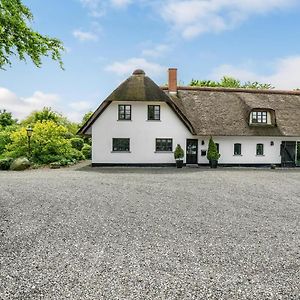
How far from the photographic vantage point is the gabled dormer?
29188mm

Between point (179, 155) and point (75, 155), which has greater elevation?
point (179, 155)

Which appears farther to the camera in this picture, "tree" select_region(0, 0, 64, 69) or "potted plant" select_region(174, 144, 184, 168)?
"potted plant" select_region(174, 144, 184, 168)

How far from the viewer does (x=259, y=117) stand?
96.6 ft

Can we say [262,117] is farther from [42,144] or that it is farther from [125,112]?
[42,144]

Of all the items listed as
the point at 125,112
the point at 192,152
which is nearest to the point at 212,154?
the point at 192,152

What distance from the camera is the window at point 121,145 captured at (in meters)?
27.3

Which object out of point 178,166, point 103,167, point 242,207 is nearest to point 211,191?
point 242,207

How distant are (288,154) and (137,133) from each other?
13.9 meters

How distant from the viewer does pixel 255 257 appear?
6.54 meters

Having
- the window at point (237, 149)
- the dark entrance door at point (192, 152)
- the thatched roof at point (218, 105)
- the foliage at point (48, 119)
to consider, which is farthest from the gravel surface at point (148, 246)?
the foliage at point (48, 119)

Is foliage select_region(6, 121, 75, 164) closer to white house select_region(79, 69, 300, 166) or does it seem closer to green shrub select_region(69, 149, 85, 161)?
green shrub select_region(69, 149, 85, 161)

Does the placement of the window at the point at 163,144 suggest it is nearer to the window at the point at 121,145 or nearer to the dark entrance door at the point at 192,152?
the dark entrance door at the point at 192,152

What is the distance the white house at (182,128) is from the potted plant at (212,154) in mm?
792

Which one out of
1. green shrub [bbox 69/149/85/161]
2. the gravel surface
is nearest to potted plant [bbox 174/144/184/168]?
green shrub [bbox 69/149/85/161]
